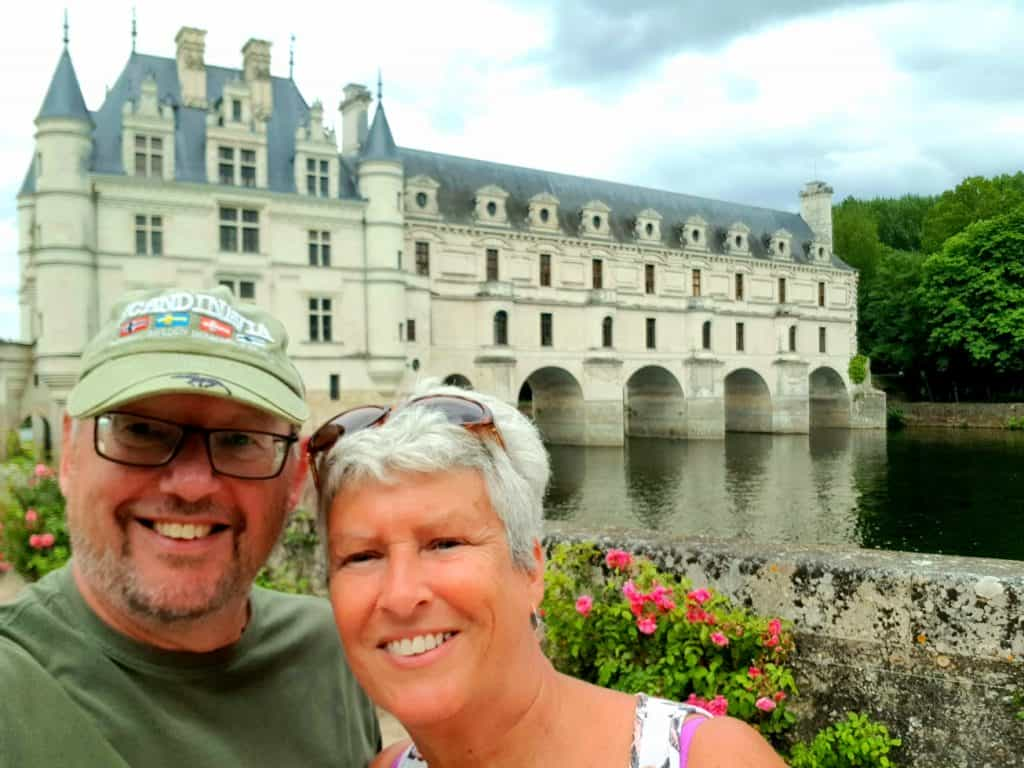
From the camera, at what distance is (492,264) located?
97.3ft

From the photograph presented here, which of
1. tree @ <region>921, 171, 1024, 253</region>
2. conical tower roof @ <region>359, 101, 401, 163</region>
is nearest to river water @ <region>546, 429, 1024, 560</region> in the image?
conical tower roof @ <region>359, 101, 401, 163</region>

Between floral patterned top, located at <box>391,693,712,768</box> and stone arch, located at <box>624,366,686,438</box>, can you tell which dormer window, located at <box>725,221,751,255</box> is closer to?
stone arch, located at <box>624,366,686,438</box>

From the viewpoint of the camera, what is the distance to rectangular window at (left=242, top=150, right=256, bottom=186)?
23469 mm


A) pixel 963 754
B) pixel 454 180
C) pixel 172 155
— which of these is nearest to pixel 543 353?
pixel 454 180

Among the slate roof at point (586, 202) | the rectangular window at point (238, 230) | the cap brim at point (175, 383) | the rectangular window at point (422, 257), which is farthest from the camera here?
the slate roof at point (586, 202)

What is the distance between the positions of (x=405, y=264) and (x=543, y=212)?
6752mm

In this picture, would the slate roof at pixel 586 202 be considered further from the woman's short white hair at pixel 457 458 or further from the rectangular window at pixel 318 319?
the woman's short white hair at pixel 457 458

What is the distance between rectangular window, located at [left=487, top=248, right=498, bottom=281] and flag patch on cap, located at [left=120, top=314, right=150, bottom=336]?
28066 millimetres

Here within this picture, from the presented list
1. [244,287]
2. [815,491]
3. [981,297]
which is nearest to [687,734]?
[815,491]

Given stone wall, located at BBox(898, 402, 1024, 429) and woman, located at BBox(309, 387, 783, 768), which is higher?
woman, located at BBox(309, 387, 783, 768)

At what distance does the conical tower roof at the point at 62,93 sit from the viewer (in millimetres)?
21000

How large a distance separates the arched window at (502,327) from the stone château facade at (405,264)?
50 mm

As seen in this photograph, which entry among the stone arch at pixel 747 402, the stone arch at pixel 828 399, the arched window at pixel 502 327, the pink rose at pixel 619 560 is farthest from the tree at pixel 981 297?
the pink rose at pixel 619 560

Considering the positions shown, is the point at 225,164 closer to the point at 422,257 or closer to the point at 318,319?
the point at 318,319
